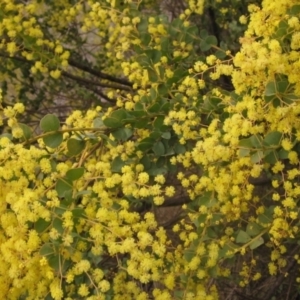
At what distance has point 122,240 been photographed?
1591 millimetres

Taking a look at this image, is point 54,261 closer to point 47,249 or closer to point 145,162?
point 47,249

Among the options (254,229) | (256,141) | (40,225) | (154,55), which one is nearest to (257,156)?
(256,141)

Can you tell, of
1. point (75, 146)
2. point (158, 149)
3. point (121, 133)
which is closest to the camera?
point (75, 146)

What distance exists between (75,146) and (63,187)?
7.7 inches

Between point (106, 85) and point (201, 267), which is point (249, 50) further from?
point (106, 85)

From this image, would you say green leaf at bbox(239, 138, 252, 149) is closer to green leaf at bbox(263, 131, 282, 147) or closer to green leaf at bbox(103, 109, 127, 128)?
green leaf at bbox(263, 131, 282, 147)

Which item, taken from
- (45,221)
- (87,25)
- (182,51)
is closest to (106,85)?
(87,25)

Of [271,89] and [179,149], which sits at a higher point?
[271,89]

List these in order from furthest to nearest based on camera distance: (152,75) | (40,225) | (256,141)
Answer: (152,75), (256,141), (40,225)

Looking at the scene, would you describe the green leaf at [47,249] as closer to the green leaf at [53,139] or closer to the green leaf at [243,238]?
the green leaf at [53,139]

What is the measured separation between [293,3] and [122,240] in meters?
0.82

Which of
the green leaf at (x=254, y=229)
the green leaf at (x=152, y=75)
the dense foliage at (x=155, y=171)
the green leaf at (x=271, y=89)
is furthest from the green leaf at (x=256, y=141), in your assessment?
the green leaf at (x=152, y=75)

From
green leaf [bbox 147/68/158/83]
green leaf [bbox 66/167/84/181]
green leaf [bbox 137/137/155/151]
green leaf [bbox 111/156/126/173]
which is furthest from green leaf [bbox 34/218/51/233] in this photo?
green leaf [bbox 147/68/158/83]

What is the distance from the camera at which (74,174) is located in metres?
1.62
